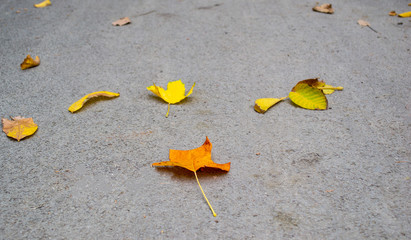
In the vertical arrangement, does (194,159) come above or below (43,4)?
above

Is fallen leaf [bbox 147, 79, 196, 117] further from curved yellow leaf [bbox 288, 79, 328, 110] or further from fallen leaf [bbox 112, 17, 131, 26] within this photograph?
fallen leaf [bbox 112, 17, 131, 26]

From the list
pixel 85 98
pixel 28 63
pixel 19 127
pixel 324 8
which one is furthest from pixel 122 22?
pixel 324 8

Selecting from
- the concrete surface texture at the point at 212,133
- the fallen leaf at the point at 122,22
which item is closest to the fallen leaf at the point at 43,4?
the concrete surface texture at the point at 212,133

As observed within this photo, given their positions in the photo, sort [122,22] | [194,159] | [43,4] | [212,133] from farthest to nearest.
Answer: [43,4], [122,22], [212,133], [194,159]

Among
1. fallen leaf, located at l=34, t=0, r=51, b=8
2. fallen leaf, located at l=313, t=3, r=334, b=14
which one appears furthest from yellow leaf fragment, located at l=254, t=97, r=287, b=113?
fallen leaf, located at l=34, t=0, r=51, b=8

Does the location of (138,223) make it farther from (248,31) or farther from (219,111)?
(248,31)

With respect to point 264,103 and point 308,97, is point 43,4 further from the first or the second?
point 308,97

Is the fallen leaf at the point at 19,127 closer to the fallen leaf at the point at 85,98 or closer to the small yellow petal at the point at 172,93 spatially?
the fallen leaf at the point at 85,98
